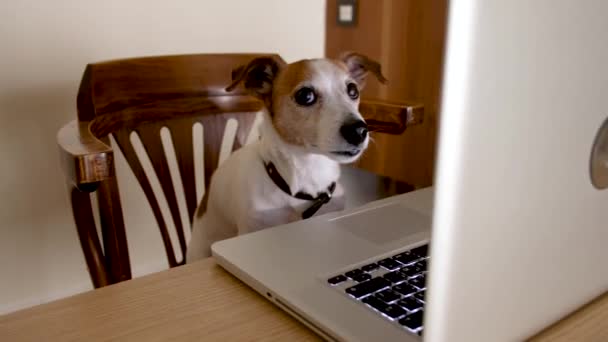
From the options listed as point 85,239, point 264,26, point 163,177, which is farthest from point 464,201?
point 264,26

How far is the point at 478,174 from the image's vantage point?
291 millimetres

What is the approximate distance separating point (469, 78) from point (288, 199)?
0.74 meters

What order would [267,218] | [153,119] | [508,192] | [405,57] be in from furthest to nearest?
[405,57] < [153,119] < [267,218] < [508,192]

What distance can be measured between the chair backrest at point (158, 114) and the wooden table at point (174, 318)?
1.16 ft

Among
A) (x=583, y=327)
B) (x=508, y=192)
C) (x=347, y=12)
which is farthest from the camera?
(x=347, y=12)

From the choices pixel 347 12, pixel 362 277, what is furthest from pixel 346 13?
pixel 362 277

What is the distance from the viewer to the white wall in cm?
120

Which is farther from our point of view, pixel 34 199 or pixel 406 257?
pixel 34 199

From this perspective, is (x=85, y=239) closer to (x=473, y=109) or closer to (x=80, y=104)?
(x=80, y=104)

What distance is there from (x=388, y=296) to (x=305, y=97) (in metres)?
0.64

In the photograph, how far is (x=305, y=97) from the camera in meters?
1.06

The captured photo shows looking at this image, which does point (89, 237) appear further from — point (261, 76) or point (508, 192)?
point (508, 192)

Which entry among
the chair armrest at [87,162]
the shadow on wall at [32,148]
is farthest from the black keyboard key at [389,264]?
the shadow on wall at [32,148]

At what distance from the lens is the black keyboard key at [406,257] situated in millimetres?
547
